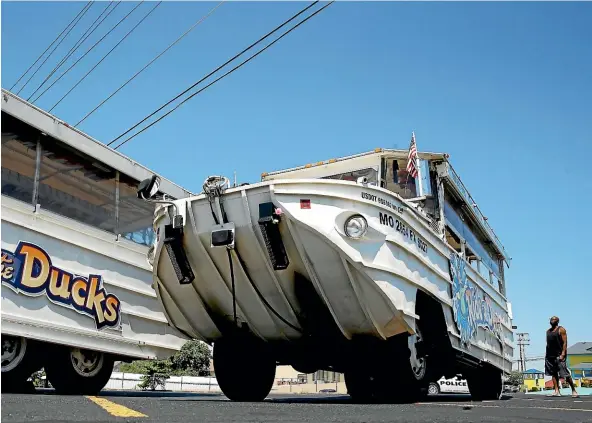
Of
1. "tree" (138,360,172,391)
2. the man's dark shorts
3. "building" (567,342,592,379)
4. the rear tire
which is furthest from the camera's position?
"building" (567,342,592,379)

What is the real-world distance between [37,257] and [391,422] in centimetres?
507

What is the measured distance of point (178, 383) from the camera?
2150 centimetres

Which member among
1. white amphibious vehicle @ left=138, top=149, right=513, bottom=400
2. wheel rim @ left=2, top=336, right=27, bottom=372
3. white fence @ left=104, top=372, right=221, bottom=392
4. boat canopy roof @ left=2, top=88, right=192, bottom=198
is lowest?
white fence @ left=104, top=372, right=221, bottom=392

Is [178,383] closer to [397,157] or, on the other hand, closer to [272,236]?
[397,157]

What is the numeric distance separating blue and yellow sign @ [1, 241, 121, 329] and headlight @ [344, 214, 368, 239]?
3.73 m

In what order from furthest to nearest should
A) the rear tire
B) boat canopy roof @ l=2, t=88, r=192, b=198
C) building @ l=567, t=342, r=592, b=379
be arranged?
building @ l=567, t=342, r=592, b=379
boat canopy roof @ l=2, t=88, r=192, b=198
the rear tire

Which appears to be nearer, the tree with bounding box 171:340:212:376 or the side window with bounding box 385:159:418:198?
the side window with bounding box 385:159:418:198

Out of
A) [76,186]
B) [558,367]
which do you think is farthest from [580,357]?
[76,186]

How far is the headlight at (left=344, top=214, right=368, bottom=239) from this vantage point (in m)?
5.50

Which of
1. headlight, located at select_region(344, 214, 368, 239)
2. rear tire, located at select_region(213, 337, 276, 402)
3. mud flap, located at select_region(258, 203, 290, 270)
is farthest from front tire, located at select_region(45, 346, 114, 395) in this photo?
headlight, located at select_region(344, 214, 368, 239)

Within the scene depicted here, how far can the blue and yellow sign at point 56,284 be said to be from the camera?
6828mm

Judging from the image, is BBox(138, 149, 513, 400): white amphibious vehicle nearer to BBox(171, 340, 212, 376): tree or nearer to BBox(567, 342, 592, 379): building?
BBox(171, 340, 212, 376): tree

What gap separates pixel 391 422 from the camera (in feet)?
11.4

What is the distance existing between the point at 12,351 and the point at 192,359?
19219 millimetres
